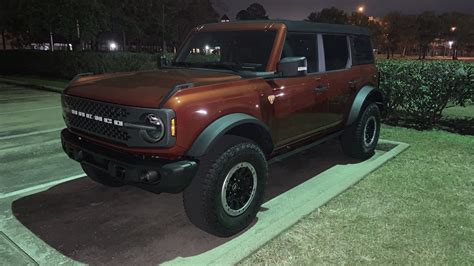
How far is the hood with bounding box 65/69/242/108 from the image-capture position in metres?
3.24

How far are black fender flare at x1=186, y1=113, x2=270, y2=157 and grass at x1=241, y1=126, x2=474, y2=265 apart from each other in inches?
39.2

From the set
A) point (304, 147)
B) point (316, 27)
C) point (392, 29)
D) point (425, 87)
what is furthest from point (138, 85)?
point (392, 29)

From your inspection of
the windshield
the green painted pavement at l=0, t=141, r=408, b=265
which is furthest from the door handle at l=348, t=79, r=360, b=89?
the windshield

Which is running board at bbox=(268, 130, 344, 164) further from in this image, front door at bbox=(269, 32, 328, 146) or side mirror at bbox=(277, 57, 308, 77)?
side mirror at bbox=(277, 57, 308, 77)

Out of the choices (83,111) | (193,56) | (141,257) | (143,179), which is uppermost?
(193,56)

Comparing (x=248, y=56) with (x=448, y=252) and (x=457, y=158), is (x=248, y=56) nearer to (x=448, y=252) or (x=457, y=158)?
(x=448, y=252)

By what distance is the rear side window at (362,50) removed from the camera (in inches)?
228

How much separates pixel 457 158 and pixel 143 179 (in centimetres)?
518

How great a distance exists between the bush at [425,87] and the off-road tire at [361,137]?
288cm

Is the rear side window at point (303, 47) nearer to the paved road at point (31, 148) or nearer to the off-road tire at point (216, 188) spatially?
the off-road tire at point (216, 188)

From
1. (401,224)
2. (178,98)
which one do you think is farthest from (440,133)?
(178,98)

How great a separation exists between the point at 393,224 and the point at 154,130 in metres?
2.50

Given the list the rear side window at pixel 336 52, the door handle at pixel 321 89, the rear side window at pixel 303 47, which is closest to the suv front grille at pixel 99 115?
the rear side window at pixel 303 47

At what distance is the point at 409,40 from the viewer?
8519 centimetres
